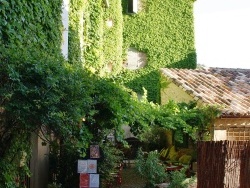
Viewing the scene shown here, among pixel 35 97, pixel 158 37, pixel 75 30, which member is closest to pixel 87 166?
pixel 35 97

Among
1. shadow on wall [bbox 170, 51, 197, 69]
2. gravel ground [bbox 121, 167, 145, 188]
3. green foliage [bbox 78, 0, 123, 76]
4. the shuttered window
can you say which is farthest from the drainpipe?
shadow on wall [bbox 170, 51, 197, 69]

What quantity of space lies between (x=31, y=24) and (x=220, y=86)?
1141cm

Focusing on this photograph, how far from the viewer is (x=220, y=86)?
18.4m

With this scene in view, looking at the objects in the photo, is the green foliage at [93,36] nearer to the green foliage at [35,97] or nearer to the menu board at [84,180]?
the menu board at [84,180]

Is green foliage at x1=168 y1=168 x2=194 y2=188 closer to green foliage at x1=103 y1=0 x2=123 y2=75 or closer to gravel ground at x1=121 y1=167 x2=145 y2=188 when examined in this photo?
gravel ground at x1=121 y1=167 x2=145 y2=188

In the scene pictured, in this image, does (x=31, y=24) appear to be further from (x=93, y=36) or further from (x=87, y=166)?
(x=93, y=36)

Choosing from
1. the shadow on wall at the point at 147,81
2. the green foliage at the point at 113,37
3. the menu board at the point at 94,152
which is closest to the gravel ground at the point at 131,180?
the green foliage at the point at 113,37

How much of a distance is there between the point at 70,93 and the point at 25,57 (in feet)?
2.51

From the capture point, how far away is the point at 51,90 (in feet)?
19.1

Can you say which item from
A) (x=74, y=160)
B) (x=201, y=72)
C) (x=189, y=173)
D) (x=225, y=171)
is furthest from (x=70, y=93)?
(x=201, y=72)

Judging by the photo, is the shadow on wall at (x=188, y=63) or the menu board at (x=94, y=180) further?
the shadow on wall at (x=188, y=63)

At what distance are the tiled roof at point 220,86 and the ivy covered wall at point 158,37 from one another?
145 inches

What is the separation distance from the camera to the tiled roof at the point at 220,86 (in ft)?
52.5

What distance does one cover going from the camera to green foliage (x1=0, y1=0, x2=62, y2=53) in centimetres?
718
